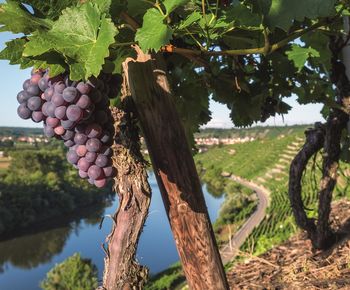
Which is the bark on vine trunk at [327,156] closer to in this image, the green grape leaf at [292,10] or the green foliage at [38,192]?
the green grape leaf at [292,10]

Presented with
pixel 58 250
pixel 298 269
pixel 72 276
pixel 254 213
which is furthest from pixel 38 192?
pixel 298 269

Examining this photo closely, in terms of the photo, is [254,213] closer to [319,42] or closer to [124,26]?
[319,42]

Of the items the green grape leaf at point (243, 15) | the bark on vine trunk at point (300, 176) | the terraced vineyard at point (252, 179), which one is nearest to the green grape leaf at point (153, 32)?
the green grape leaf at point (243, 15)

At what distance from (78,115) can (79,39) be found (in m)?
0.34

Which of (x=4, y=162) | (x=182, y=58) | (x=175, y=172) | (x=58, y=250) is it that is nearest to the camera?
(x=175, y=172)

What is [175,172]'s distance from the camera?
5.65 ft

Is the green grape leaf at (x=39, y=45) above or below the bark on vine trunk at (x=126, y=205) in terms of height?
above

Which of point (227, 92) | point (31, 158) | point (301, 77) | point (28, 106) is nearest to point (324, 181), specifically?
point (301, 77)

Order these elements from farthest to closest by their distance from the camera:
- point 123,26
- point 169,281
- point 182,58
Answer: point 169,281 → point 182,58 → point 123,26

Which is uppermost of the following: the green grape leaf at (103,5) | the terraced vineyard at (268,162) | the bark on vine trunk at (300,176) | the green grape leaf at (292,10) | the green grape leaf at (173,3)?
the green grape leaf at (103,5)

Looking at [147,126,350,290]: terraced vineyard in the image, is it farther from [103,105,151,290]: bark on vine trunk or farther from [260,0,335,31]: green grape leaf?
[260,0,335,31]: green grape leaf

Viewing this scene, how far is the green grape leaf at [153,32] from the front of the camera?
47.0 inches

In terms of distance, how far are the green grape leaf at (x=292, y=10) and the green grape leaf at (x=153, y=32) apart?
29 cm

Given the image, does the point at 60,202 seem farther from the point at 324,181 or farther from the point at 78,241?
the point at 324,181
